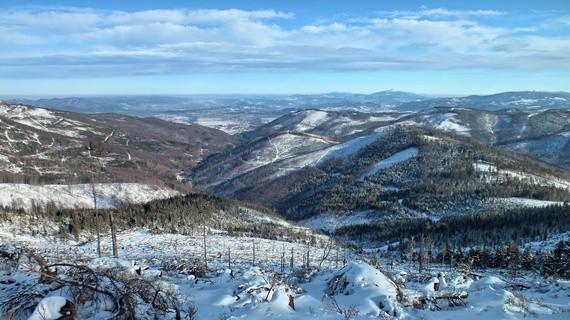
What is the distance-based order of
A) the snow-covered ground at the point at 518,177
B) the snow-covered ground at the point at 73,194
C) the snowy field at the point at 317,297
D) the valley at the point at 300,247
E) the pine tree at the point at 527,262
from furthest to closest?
the snow-covered ground at the point at 518,177, the snow-covered ground at the point at 73,194, the pine tree at the point at 527,262, the valley at the point at 300,247, the snowy field at the point at 317,297

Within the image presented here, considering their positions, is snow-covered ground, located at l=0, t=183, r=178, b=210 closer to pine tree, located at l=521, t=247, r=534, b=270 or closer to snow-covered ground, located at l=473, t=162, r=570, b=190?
pine tree, located at l=521, t=247, r=534, b=270

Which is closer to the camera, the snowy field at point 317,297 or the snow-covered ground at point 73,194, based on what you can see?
the snowy field at point 317,297

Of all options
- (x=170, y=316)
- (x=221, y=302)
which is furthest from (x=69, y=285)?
(x=221, y=302)

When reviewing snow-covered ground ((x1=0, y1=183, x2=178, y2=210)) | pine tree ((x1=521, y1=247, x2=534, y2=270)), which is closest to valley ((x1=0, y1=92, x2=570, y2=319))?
pine tree ((x1=521, y1=247, x2=534, y2=270))

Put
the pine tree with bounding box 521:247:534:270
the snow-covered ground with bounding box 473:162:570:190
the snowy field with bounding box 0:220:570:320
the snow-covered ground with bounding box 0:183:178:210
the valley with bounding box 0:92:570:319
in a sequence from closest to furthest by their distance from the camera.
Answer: the snowy field with bounding box 0:220:570:320, the valley with bounding box 0:92:570:319, the pine tree with bounding box 521:247:534:270, the snow-covered ground with bounding box 0:183:178:210, the snow-covered ground with bounding box 473:162:570:190

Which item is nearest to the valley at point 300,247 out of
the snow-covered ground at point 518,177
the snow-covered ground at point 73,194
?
the snow-covered ground at point 73,194

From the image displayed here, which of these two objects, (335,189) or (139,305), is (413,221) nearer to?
(335,189)

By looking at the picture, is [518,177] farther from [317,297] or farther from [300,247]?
[317,297]

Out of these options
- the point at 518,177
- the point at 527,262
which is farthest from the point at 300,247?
the point at 518,177

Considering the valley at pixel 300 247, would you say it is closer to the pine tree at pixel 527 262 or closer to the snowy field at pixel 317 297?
the snowy field at pixel 317 297
